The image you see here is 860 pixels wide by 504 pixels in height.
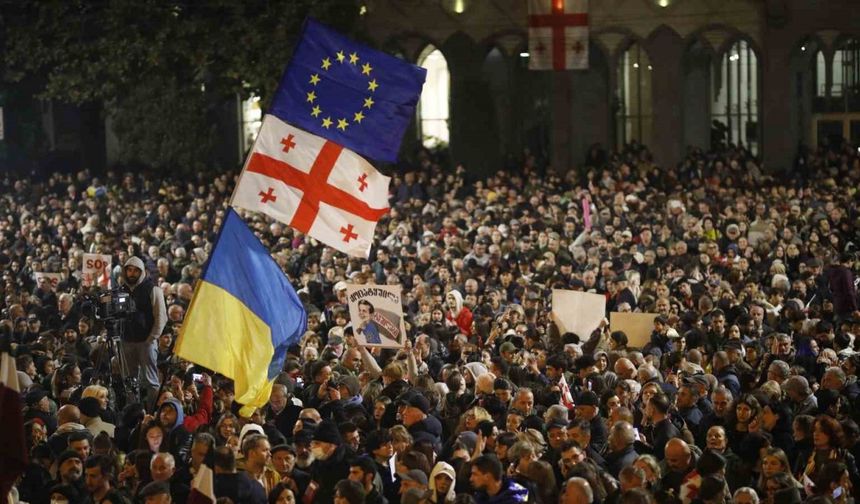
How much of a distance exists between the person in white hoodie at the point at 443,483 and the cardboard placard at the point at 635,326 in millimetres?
6786

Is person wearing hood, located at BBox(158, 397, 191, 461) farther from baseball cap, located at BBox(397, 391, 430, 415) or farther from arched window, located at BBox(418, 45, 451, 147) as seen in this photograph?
arched window, located at BBox(418, 45, 451, 147)

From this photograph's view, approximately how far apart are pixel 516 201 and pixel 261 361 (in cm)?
1586

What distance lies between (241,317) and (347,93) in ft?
6.93

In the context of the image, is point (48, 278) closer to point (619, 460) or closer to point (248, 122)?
point (619, 460)

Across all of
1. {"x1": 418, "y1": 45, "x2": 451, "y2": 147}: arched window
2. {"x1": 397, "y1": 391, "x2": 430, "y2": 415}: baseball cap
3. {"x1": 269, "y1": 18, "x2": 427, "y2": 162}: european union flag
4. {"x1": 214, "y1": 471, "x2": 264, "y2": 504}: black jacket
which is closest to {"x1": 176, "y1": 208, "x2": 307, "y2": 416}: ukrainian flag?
{"x1": 397, "y1": 391, "x2": 430, "y2": 415}: baseball cap

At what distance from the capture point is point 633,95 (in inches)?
1467

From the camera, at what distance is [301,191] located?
39.4 ft

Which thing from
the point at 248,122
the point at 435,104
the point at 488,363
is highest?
the point at 435,104

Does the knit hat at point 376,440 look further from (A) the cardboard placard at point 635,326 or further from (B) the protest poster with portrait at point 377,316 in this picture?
(A) the cardboard placard at point 635,326

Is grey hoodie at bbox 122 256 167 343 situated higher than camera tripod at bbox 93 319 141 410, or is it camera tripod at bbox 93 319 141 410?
grey hoodie at bbox 122 256 167 343

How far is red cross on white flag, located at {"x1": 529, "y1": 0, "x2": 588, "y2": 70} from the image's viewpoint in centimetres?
3209

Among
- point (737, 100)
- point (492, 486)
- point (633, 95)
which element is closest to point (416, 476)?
point (492, 486)

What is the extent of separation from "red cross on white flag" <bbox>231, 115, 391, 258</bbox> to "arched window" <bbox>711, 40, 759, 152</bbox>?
25.0 metres

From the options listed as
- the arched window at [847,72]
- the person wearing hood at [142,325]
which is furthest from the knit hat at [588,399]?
the arched window at [847,72]
